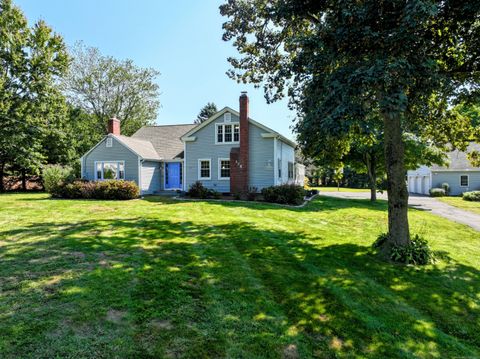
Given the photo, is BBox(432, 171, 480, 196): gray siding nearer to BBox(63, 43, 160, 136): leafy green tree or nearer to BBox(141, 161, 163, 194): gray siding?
BBox(141, 161, 163, 194): gray siding

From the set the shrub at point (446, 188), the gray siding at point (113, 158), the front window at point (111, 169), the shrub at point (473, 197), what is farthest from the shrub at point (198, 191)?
the shrub at point (446, 188)

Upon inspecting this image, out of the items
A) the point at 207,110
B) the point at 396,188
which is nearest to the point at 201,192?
the point at 396,188

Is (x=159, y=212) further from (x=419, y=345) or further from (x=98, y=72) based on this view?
(x=98, y=72)

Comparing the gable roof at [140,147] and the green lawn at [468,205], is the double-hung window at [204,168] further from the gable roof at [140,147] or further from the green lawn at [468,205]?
the green lawn at [468,205]

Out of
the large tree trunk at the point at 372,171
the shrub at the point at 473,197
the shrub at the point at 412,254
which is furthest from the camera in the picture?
the shrub at the point at 473,197

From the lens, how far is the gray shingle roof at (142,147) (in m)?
22.1

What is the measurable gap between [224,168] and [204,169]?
1.59 m

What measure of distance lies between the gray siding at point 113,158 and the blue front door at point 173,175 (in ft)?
9.88

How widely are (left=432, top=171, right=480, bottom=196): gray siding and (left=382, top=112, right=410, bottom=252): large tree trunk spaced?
29.8 meters

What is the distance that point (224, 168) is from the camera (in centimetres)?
2139

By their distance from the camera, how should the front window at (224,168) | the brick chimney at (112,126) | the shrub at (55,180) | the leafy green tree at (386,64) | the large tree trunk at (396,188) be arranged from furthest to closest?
the brick chimney at (112,126) < the front window at (224,168) < the shrub at (55,180) < the large tree trunk at (396,188) < the leafy green tree at (386,64)

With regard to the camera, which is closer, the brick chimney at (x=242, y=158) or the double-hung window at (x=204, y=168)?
the brick chimney at (x=242, y=158)

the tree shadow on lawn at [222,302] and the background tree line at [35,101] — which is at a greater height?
the background tree line at [35,101]

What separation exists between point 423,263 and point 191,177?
17.1 m
